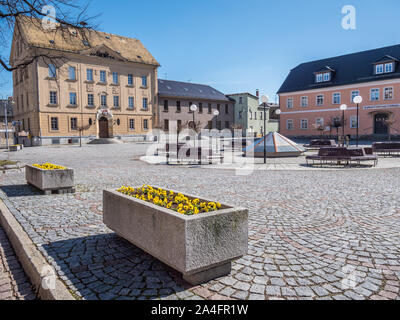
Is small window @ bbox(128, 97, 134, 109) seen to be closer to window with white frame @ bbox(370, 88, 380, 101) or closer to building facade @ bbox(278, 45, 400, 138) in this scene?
building facade @ bbox(278, 45, 400, 138)

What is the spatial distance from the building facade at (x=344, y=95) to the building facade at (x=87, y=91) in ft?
67.7

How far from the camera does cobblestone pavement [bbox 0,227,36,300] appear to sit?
10.3ft

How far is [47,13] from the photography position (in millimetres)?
10422

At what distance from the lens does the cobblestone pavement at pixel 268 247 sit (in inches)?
118

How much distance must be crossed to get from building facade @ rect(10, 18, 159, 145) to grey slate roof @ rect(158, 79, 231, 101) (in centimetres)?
422

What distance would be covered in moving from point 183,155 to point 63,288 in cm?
1362

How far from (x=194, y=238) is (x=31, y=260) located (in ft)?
6.75

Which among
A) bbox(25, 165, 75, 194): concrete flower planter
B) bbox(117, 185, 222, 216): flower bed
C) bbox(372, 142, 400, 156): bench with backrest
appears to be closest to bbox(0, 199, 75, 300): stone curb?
bbox(117, 185, 222, 216): flower bed

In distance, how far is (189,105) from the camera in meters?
52.0

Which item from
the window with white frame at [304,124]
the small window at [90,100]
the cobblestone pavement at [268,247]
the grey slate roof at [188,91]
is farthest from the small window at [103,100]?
the cobblestone pavement at [268,247]

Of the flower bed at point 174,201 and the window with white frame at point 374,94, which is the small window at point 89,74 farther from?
the flower bed at point 174,201

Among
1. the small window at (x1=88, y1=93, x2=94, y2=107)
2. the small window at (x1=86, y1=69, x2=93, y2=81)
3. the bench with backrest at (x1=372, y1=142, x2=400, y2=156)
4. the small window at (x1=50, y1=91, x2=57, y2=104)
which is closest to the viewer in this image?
the bench with backrest at (x1=372, y1=142, x2=400, y2=156)

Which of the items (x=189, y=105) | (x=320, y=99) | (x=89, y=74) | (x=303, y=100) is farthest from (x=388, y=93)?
(x=89, y=74)
